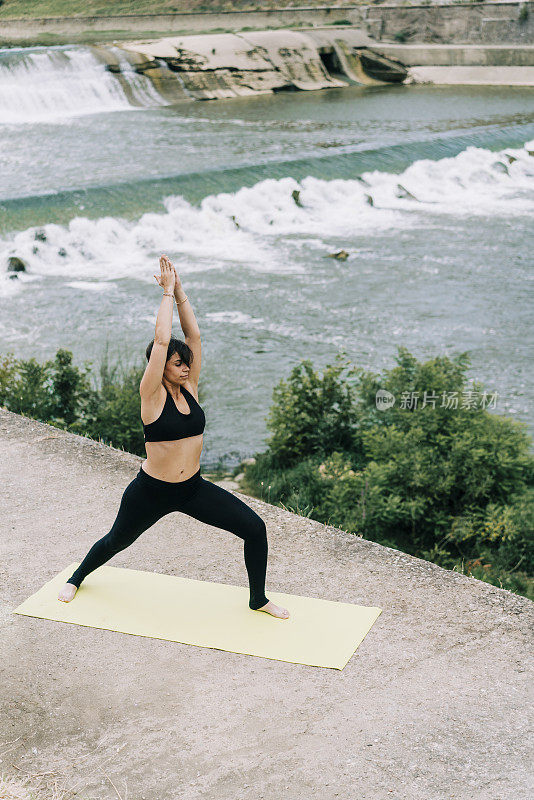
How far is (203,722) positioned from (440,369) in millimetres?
4886

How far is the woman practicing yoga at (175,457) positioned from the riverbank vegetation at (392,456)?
6.24 ft

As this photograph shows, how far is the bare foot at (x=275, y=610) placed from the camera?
15.4 ft

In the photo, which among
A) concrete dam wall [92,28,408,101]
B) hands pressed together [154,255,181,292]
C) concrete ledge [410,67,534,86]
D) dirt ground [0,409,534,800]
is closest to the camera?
dirt ground [0,409,534,800]

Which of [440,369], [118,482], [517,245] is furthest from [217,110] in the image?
[118,482]

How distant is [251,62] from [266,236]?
20780 mm

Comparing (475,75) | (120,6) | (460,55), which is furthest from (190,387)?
(120,6)

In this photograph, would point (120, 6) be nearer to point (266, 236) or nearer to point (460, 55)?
point (460, 55)

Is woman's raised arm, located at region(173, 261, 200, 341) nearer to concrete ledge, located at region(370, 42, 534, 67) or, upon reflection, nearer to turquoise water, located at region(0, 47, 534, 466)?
turquoise water, located at region(0, 47, 534, 466)

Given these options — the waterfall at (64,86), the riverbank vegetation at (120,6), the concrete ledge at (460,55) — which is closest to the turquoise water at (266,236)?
the waterfall at (64,86)

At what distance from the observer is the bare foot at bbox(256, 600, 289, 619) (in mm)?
4699

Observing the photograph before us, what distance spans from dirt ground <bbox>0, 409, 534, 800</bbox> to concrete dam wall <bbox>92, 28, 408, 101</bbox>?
99.2 feet

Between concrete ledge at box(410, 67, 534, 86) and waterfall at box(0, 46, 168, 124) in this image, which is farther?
concrete ledge at box(410, 67, 534, 86)

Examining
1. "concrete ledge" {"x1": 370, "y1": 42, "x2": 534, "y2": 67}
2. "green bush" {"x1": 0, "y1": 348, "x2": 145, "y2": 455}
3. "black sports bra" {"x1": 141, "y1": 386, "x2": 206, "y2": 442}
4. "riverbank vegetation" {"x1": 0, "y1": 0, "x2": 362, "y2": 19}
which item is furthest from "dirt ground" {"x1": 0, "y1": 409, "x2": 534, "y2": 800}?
"riverbank vegetation" {"x1": 0, "y1": 0, "x2": 362, "y2": 19}

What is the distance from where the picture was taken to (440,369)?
820 cm
